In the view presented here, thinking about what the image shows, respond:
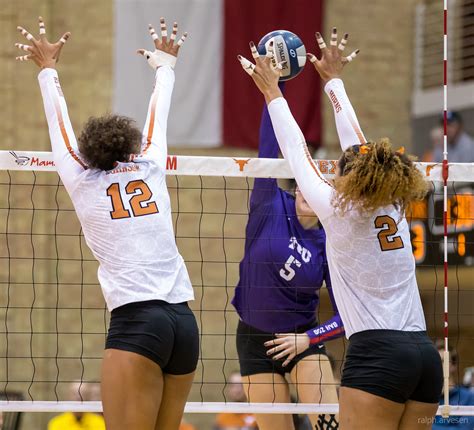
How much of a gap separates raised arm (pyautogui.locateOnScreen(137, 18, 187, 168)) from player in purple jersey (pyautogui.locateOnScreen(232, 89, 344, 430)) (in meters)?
0.78

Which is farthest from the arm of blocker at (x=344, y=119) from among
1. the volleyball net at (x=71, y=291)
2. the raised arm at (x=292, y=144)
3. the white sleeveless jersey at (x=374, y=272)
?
the volleyball net at (x=71, y=291)

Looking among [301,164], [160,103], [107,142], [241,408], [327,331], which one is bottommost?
[241,408]

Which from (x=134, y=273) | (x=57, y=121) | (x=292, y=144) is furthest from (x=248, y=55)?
(x=134, y=273)

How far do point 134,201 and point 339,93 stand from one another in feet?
4.61

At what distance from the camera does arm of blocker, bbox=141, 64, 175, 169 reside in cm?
491

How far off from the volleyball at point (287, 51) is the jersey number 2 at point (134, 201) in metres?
1.43

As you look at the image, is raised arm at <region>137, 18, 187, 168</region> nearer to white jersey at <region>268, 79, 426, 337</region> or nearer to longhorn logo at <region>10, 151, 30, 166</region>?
white jersey at <region>268, 79, 426, 337</region>

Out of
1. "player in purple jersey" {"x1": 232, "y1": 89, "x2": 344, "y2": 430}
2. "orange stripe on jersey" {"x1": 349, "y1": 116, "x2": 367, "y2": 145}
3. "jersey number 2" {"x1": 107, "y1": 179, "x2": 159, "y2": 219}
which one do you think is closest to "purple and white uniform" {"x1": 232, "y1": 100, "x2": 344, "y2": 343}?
"player in purple jersey" {"x1": 232, "y1": 89, "x2": 344, "y2": 430}

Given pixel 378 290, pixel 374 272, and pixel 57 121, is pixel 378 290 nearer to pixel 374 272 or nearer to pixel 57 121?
pixel 374 272

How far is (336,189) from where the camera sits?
4.48 meters

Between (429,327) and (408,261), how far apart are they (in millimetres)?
7895

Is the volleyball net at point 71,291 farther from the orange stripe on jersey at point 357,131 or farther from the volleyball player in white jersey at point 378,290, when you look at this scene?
the volleyball player in white jersey at point 378,290

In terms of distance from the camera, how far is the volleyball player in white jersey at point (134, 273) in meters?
4.51

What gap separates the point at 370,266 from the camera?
14.6 ft
